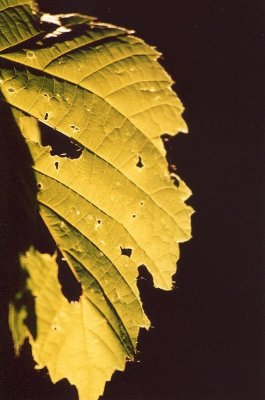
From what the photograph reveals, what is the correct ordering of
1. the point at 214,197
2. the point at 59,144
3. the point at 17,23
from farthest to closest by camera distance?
the point at 214,197 → the point at 59,144 → the point at 17,23

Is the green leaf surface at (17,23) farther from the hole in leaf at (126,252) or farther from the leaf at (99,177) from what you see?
the hole in leaf at (126,252)

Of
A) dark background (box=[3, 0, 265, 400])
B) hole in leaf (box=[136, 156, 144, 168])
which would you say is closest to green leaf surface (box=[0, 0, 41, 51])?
hole in leaf (box=[136, 156, 144, 168])

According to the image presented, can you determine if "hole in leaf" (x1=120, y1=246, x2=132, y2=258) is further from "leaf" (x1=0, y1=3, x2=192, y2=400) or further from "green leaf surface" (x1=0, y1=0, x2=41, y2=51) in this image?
"green leaf surface" (x1=0, y1=0, x2=41, y2=51)

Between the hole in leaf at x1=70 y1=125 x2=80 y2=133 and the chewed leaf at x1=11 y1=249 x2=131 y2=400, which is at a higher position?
the hole in leaf at x1=70 y1=125 x2=80 y2=133

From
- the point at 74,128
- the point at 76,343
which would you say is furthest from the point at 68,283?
the point at 74,128

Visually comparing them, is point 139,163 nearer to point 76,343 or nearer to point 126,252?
point 126,252

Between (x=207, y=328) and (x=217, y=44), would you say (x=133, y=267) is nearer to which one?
(x=207, y=328)

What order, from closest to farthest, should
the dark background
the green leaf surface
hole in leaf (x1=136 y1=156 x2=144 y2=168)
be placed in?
the green leaf surface
hole in leaf (x1=136 y1=156 x2=144 y2=168)
the dark background
